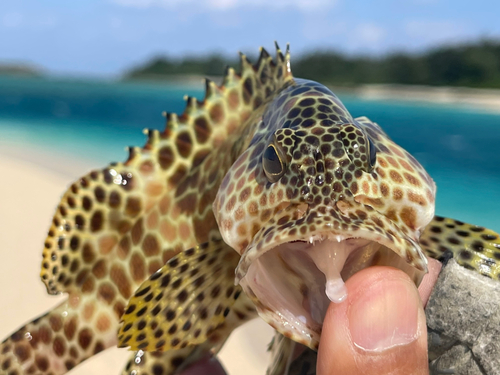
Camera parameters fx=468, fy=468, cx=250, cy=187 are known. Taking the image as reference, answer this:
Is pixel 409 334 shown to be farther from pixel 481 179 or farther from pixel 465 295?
pixel 481 179

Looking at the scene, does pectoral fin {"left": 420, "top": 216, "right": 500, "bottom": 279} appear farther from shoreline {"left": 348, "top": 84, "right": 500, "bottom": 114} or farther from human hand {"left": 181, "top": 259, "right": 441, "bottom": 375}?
shoreline {"left": 348, "top": 84, "right": 500, "bottom": 114}

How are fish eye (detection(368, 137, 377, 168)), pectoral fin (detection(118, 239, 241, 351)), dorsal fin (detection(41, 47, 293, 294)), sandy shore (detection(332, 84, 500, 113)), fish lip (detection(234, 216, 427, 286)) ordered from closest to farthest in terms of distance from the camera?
fish lip (detection(234, 216, 427, 286)) < fish eye (detection(368, 137, 377, 168)) < pectoral fin (detection(118, 239, 241, 351)) < dorsal fin (detection(41, 47, 293, 294)) < sandy shore (detection(332, 84, 500, 113))

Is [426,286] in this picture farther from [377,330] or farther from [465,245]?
[377,330]

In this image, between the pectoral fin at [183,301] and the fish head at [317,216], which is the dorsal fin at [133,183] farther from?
the fish head at [317,216]

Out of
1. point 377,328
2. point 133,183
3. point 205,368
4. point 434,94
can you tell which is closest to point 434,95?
point 434,94

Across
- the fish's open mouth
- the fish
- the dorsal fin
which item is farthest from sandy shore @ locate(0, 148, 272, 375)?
the fish's open mouth

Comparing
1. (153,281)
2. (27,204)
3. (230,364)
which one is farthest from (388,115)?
(153,281)
